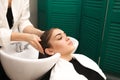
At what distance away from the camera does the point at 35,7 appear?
8.35 feet

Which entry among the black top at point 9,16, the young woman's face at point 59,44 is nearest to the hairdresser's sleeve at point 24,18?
the black top at point 9,16

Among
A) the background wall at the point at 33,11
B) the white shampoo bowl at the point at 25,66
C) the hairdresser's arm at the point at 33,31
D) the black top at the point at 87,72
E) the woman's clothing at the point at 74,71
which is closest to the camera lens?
the white shampoo bowl at the point at 25,66

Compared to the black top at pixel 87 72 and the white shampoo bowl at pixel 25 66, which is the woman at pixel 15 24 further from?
the black top at pixel 87 72

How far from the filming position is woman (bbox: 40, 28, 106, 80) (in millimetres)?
1224

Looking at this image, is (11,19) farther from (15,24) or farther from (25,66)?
(25,66)

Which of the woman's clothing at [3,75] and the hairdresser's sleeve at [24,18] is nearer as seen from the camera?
the woman's clothing at [3,75]

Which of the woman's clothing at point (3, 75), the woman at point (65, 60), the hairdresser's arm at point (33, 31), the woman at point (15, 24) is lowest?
the woman's clothing at point (3, 75)

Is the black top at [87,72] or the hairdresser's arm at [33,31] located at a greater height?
the hairdresser's arm at [33,31]

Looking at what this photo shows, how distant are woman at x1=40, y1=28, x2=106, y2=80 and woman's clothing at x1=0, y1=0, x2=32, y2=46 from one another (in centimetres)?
25

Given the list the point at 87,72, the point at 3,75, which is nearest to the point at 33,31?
the point at 3,75

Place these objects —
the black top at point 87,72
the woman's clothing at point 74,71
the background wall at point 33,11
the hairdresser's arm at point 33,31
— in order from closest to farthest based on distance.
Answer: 1. the woman's clothing at point 74,71
2. the black top at point 87,72
3. the hairdresser's arm at point 33,31
4. the background wall at point 33,11

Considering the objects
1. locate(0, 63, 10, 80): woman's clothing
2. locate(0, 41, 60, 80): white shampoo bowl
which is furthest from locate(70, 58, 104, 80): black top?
locate(0, 63, 10, 80): woman's clothing

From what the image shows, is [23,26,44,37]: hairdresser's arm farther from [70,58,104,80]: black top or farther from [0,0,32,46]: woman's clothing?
[70,58,104,80]: black top

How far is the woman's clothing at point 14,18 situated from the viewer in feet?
3.85
